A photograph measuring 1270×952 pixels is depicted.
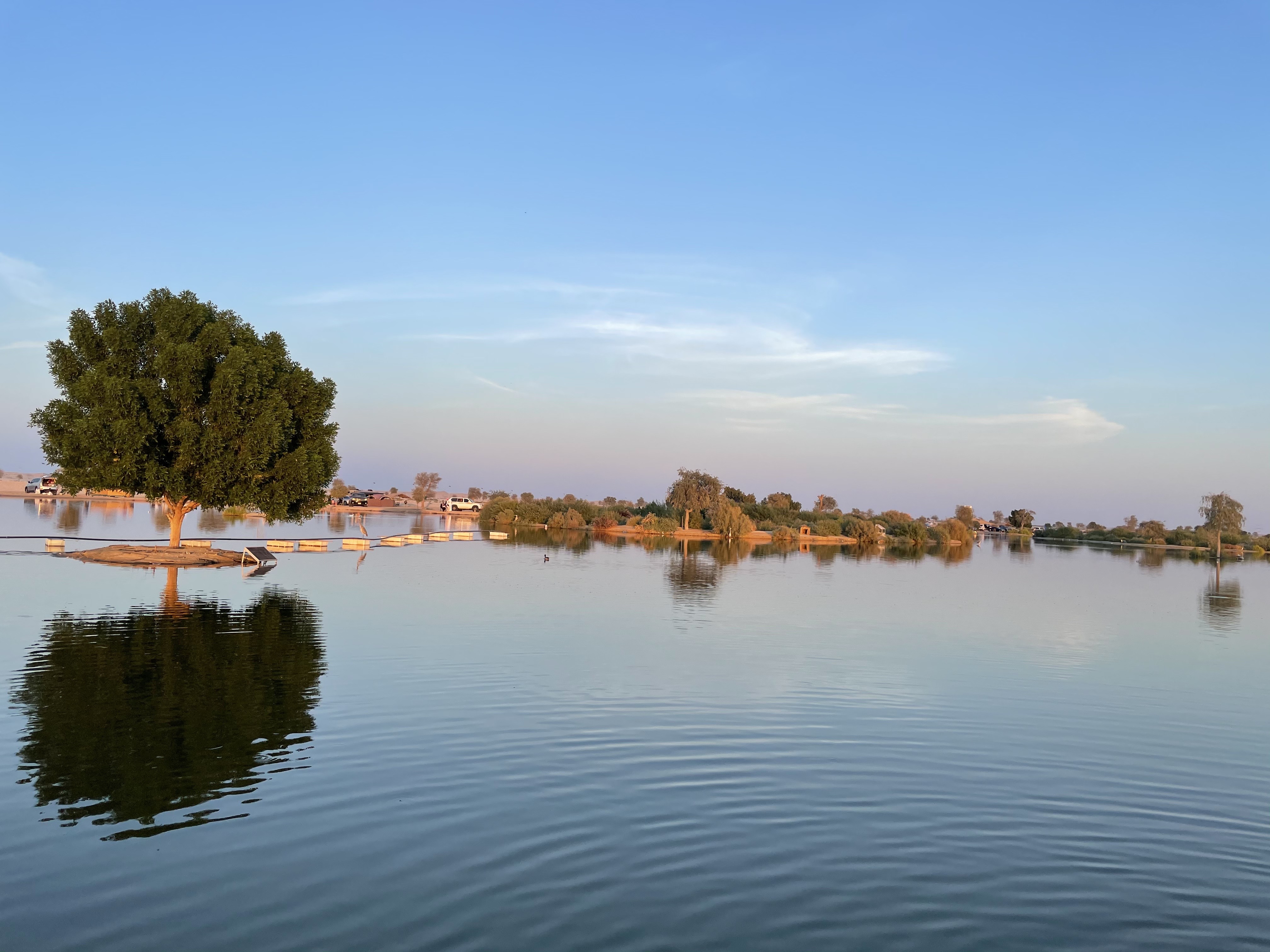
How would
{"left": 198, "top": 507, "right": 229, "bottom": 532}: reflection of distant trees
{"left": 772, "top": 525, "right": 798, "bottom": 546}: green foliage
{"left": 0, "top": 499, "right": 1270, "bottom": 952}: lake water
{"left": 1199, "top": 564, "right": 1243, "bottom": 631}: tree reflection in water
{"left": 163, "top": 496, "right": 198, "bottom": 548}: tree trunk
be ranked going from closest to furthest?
{"left": 0, "top": 499, "right": 1270, "bottom": 952}: lake water → {"left": 1199, "top": 564, "right": 1243, "bottom": 631}: tree reflection in water → {"left": 163, "top": 496, "right": 198, "bottom": 548}: tree trunk → {"left": 198, "top": 507, "right": 229, "bottom": 532}: reflection of distant trees → {"left": 772, "top": 525, "right": 798, "bottom": 546}: green foliage

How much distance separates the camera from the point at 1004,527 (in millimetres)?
190750

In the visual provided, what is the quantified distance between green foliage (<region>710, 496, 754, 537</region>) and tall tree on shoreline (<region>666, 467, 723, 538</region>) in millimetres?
5076

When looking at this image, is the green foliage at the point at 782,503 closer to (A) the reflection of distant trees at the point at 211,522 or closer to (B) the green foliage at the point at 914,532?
(B) the green foliage at the point at 914,532

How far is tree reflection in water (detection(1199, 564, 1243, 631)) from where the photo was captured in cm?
3388

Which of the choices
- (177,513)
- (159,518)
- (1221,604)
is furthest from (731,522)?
(177,513)

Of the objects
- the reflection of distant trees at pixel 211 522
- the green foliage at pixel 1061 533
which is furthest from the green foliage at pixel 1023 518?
the reflection of distant trees at pixel 211 522

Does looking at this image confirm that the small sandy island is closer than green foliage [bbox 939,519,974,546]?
Yes

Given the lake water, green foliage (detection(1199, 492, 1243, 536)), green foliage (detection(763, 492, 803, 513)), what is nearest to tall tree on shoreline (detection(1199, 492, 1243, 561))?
green foliage (detection(1199, 492, 1243, 536))

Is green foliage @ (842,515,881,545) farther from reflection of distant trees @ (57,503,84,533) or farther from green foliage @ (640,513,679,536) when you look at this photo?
reflection of distant trees @ (57,503,84,533)

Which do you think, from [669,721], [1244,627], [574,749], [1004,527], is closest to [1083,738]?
[669,721]

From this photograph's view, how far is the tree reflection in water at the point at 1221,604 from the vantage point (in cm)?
3388

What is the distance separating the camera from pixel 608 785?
11.2 metres

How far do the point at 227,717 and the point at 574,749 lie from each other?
4.97 metres

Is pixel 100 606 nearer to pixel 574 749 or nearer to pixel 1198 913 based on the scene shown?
pixel 574 749
